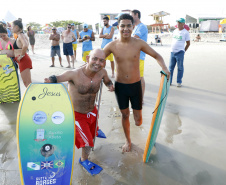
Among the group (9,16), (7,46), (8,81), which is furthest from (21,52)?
(9,16)

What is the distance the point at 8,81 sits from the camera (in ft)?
13.4

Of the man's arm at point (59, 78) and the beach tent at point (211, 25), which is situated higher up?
the beach tent at point (211, 25)

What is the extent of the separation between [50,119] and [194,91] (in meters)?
4.16

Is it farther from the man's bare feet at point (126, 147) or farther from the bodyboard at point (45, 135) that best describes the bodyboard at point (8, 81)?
the man's bare feet at point (126, 147)

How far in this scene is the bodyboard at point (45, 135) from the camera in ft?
6.03

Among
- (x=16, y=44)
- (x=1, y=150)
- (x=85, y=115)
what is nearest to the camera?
(x=85, y=115)

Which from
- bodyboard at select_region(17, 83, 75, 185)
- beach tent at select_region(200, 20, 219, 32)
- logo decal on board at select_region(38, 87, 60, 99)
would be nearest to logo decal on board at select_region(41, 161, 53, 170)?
bodyboard at select_region(17, 83, 75, 185)

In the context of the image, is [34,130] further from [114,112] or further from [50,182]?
[114,112]

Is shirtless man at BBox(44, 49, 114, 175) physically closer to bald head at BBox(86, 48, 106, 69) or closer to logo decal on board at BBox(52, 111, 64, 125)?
bald head at BBox(86, 48, 106, 69)

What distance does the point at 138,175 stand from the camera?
222 centimetres

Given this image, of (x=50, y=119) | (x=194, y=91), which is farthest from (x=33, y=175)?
(x=194, y=91)

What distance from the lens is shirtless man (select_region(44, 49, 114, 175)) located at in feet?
7.09

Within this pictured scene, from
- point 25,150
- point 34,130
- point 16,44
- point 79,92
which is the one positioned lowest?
point 25,150

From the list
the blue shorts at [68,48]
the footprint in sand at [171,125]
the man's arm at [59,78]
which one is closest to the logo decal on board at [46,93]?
the man's arm at [59,78]
